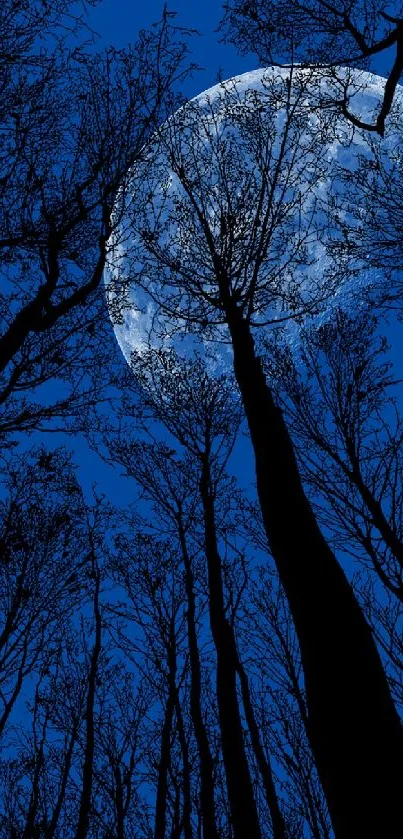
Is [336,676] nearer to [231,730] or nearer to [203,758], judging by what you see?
[231,730]

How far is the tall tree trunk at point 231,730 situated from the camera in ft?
21.9

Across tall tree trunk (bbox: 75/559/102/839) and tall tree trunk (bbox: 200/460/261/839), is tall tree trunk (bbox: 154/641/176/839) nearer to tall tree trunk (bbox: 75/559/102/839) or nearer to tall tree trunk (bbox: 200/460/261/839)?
tall tree trunk (bbox: 75/559/102/839)

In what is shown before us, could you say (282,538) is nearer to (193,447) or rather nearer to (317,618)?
(317,618)

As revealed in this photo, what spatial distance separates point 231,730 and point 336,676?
4.87 meters

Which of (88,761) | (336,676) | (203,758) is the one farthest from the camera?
(88,761)

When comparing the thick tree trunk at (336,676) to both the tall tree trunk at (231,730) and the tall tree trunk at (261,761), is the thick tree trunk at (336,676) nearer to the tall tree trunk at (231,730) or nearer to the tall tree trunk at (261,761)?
the tall tree trunk at (231,730)

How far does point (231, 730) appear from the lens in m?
7.02

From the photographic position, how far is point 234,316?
260 inches

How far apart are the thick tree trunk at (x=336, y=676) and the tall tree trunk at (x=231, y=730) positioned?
171 inches

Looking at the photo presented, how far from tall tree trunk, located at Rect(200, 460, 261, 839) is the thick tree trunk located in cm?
435

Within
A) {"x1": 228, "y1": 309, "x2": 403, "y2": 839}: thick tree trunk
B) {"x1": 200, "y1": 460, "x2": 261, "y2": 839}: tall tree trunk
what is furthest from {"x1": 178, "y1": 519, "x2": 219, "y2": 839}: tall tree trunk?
{"x1": 228, "y1": 309, "x2": 403, "y2": 839}: thick tree trunk

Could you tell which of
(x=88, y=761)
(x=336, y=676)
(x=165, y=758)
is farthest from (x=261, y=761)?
(x=336, y=676)

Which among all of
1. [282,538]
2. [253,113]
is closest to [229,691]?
[282,538]

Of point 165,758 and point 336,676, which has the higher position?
point 165,758
